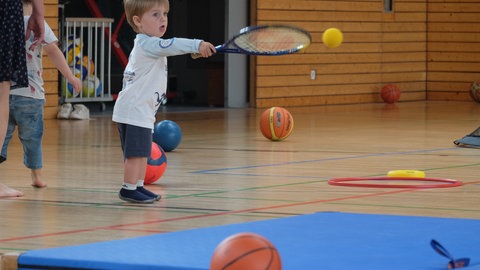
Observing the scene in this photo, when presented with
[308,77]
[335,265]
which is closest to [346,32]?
[308,77]

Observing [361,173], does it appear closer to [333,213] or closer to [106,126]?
[333,213]

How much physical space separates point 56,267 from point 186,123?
8.65 metres

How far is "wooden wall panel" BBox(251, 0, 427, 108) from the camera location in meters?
15.7

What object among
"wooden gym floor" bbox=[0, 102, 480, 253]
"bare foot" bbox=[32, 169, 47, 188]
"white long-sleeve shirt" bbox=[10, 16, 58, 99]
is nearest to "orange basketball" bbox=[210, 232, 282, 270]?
"wooden gym floor" bbox=[0, 102, 480, 253]

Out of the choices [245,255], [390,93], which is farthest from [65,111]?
[245,255]

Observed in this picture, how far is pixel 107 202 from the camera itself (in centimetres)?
599

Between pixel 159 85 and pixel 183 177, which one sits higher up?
pixel 159 85

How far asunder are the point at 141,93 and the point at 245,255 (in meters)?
2.59

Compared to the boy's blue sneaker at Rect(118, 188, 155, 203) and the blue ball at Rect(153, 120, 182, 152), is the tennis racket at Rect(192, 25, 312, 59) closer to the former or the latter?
the boy's blue sneaker at Rect(118, 188, 155, 203)

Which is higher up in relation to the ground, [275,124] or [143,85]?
[143,85]

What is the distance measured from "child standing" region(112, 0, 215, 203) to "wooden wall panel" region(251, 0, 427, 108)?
938cm

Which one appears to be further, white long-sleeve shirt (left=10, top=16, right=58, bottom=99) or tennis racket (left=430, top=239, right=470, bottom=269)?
white long-sleeve shirt (left=10, top=16, right=58, bottom=99)

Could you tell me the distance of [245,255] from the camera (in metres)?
3.52

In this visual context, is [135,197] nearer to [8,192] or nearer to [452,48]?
[8,192]
